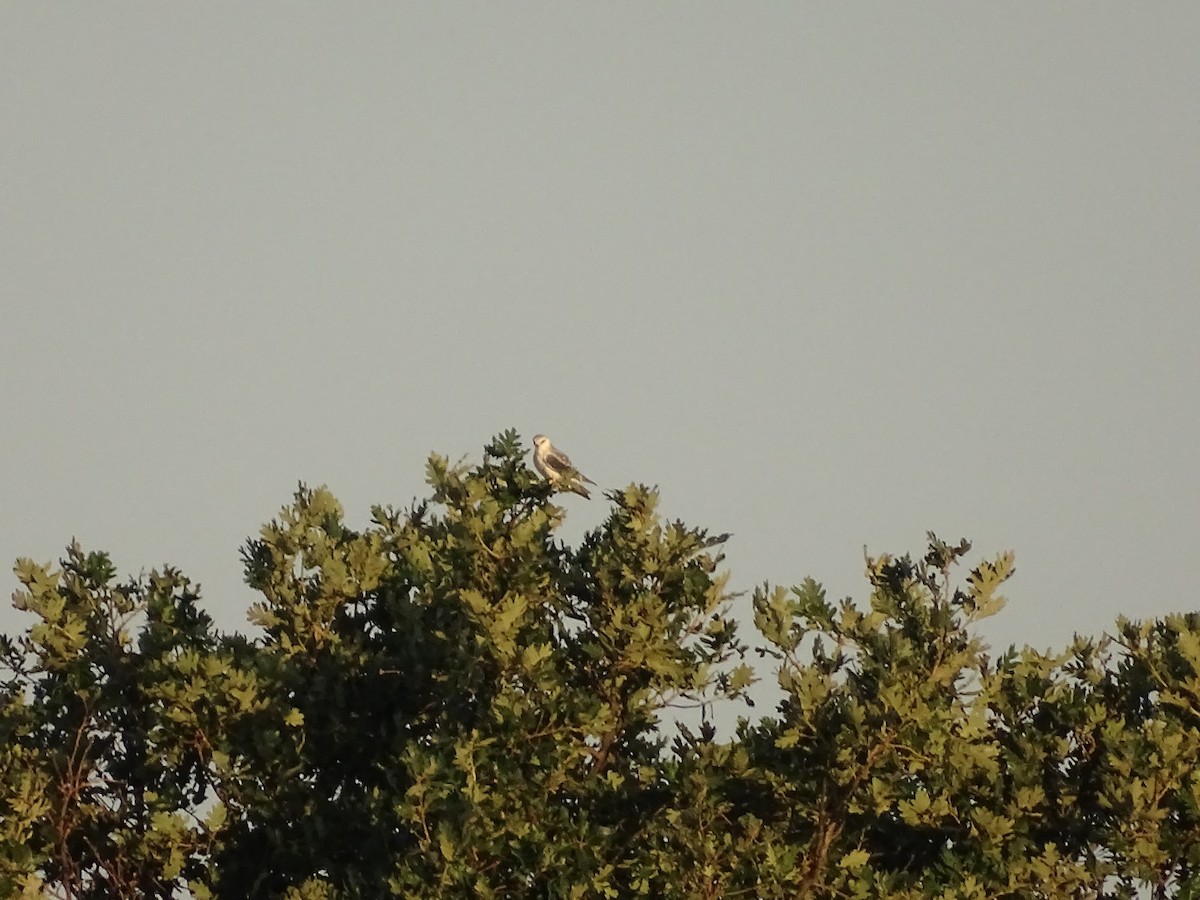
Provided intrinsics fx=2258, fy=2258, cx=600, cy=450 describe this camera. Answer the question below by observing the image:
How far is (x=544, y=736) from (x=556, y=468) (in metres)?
9.59

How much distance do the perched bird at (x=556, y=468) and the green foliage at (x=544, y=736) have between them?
0.86ft

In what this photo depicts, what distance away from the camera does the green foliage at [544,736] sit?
786 inches

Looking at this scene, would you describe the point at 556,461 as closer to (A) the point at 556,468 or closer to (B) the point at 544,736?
(A) the point at 556,468

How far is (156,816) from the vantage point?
2286cm

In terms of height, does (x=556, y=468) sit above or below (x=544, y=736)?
above

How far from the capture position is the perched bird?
23500 millimetres

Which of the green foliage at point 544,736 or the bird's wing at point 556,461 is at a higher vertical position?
the bird's wing at point 556,461

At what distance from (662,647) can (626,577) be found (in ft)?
2.52

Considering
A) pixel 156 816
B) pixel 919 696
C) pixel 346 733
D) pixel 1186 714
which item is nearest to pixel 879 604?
pixel 919 696

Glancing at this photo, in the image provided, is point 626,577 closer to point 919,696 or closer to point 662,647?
point 662,647

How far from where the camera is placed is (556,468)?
99.6ft

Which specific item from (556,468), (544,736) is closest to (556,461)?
(556,468)

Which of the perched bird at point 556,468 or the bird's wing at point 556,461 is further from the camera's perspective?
the bird's wing at point 556,461

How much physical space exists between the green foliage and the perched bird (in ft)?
0.86
